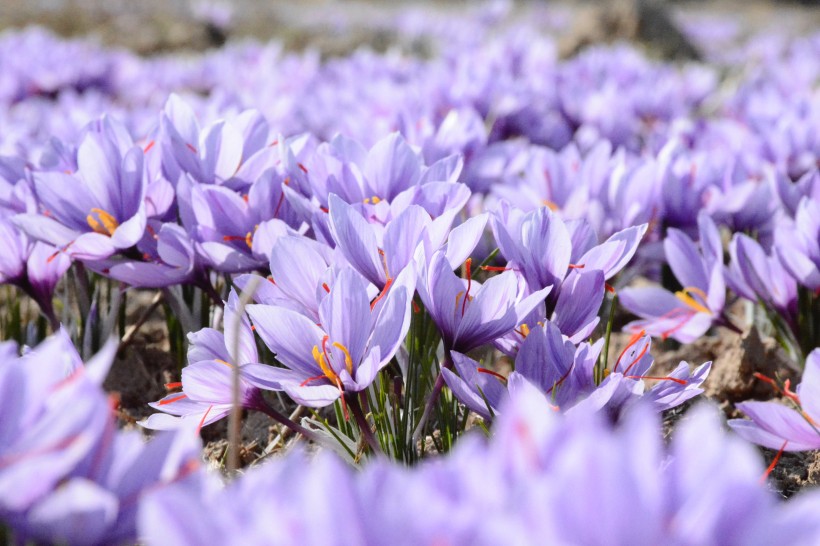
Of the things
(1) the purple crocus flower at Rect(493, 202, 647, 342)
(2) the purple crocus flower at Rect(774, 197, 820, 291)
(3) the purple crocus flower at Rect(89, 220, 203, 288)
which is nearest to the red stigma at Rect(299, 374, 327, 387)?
(1) the purple crocus flower at Rect(493, 202, 647, 342)

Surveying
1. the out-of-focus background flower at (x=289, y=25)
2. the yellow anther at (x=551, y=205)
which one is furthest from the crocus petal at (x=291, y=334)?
the out-of-focus background flower at (x=289, y=25)

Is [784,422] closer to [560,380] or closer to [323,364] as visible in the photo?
[560,380]

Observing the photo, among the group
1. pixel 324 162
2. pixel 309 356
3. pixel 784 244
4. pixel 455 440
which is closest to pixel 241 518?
pixel 309 356

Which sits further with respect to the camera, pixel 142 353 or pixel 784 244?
pixel 142 353

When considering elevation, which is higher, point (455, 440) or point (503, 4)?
point (455, 440)

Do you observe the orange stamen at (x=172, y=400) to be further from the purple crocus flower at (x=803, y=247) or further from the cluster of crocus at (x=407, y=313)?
the purple crocus flower at (x=803, y=247)

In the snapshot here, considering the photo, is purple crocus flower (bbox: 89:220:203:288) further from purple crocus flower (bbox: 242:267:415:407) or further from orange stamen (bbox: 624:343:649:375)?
orange stamen (bbox: 624:343:649:375)

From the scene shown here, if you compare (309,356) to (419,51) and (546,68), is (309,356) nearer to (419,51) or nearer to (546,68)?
(546,68)
